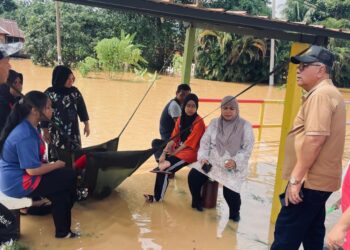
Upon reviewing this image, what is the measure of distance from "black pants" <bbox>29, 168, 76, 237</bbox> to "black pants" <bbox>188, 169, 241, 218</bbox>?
133cm

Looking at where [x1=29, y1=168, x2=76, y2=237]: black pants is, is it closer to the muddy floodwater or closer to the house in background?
the muddy floodwater

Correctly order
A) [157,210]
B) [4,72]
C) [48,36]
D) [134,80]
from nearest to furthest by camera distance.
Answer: [4,72], [157,210], [134,80], [48,36]

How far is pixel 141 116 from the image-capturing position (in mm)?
10992

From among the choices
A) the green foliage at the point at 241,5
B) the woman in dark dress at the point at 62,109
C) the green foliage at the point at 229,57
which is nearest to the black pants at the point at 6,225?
the woman in dark dress at the point at 62,109

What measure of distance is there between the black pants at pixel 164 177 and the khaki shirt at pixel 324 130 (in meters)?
1.98

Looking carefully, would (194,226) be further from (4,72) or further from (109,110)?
(109,110)

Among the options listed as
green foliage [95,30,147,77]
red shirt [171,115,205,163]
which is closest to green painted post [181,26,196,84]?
red shirt [171,115,205,163]

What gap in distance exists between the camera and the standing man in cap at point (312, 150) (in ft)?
7.18

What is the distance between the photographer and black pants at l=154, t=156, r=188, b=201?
4.27 meters

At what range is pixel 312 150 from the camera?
2.20 metres

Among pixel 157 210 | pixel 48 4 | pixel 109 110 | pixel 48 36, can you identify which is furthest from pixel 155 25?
pixel 157 210

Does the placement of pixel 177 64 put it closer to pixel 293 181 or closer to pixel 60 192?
pixel 60 192

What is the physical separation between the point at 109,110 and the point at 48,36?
58.7ft

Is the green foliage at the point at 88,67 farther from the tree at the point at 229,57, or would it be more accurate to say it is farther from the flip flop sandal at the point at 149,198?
the flip flop sandal at the point at 149,198
